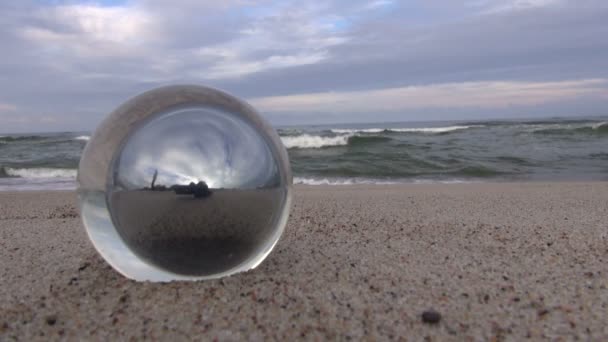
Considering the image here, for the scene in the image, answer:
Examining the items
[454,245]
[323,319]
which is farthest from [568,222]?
[323,319]

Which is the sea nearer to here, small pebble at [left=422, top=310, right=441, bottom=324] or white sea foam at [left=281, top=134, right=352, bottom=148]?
white sea foam at [left=281, top=134, right=352, bottom=148]

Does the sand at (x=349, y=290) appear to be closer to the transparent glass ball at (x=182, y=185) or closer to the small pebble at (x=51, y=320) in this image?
the small pebble at (x=51, y=320)

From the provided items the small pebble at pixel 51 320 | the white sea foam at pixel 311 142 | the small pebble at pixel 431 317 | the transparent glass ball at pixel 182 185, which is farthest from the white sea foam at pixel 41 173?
the small pebble at pixel 431 317

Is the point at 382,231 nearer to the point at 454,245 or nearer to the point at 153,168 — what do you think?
the point at 454,245

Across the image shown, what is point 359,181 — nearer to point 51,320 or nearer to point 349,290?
point 349,290

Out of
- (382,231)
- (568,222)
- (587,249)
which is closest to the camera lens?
(587,249)
